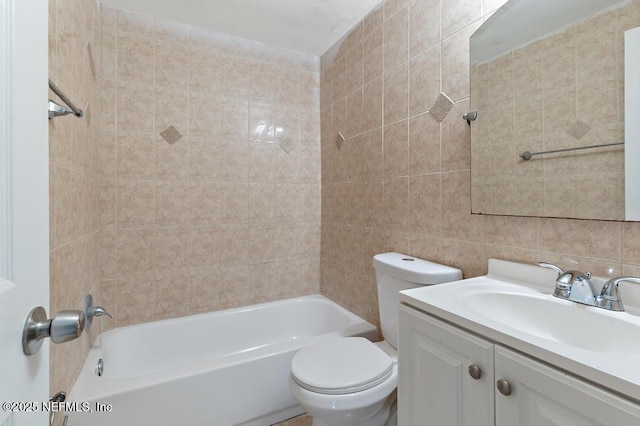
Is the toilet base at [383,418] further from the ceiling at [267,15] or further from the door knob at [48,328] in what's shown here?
the ceiling at [267,15]

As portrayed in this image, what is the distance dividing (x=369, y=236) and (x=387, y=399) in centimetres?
88

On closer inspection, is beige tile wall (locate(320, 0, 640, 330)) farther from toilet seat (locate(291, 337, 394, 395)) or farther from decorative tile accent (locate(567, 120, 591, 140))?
toilet seat (locate(291, 337, 394, 395))

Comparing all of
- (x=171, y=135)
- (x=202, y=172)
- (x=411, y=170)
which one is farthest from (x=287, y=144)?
(x=411, y=170)

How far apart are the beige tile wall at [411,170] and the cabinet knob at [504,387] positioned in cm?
54

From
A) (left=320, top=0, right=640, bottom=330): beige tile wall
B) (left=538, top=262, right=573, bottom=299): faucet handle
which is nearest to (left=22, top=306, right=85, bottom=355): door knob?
(left=538, top=262, right=573, bottom=299): faucet handle

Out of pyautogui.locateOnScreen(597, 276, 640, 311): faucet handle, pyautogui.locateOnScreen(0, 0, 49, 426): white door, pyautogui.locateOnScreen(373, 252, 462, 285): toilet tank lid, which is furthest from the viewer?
pyautogui.locateOnScreen(373, 252, 462, 285): toilet tank lid

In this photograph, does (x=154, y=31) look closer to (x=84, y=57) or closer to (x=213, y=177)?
(x=84, y=57)

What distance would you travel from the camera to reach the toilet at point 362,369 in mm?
1149

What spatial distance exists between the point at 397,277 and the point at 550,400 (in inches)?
31.5

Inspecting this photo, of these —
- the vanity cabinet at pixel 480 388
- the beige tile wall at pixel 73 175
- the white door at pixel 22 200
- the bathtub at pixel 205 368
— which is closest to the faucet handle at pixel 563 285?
the vanity cabinet at pixel 480 388

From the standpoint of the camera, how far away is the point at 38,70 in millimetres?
471

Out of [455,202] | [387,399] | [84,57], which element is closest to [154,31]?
[84,57]

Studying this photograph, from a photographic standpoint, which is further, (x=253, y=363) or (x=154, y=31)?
(x=154, y=31)

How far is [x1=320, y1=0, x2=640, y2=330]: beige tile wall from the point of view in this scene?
1.04 meters
